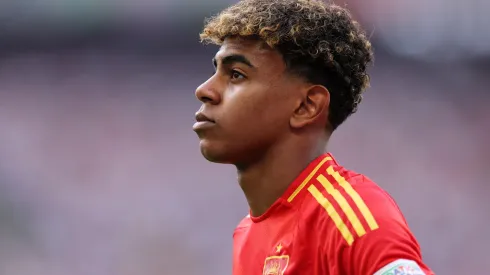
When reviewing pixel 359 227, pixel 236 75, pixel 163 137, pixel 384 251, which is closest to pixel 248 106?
pixel 236 75

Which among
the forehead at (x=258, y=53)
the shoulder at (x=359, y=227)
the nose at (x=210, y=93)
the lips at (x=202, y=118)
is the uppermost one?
the forehead at (x=258, y=53)

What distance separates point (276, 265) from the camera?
2.29 metres

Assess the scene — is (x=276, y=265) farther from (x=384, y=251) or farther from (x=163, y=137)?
(x=163, y=137)

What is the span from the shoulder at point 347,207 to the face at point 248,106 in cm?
23

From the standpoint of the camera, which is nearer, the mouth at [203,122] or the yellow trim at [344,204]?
the yellow trim at [344,204]

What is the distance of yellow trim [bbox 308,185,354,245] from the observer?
2.00 meters

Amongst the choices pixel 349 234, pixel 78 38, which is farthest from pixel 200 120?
pixel 78 38

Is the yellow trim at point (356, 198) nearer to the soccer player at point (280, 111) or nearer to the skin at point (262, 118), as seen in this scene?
the soccer player at point (280, 111)

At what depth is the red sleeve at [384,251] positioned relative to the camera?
189cm

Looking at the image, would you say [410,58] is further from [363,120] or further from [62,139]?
[62,139]

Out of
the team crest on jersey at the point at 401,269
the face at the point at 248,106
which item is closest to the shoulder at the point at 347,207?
the team crest on jersey at the point at 401,269

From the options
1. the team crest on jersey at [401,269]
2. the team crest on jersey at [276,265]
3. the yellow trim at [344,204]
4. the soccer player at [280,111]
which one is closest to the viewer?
the team crest on jersey at [401,269]

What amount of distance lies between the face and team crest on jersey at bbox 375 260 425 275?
0.69 m

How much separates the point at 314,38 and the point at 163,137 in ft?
15.5
